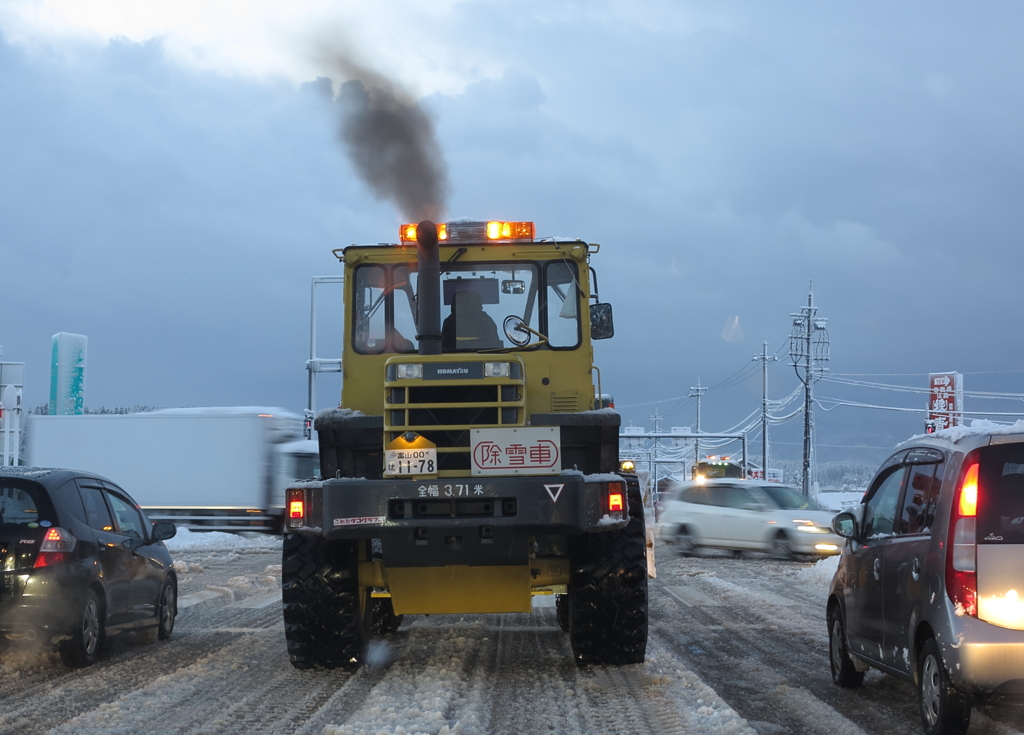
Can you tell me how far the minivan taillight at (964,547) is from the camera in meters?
5.26

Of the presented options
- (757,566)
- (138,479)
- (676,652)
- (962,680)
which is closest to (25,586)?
(676,652)

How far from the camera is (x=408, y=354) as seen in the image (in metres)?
8.63

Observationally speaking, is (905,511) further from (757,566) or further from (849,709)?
(757,566)

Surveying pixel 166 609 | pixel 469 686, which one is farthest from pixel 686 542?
pixel 469 686

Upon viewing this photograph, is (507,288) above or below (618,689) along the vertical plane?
above

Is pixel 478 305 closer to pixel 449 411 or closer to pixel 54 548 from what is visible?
pixel 449 411

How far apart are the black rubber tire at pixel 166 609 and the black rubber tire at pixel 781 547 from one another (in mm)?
Answer: 12736

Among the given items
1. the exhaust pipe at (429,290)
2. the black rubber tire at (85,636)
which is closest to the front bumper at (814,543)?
the exhaust pipe at (429,290)

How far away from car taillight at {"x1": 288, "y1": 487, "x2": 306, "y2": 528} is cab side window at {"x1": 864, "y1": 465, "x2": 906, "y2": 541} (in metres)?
3.85

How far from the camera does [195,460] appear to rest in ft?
86.8

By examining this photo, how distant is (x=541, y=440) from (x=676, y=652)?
2.73 m

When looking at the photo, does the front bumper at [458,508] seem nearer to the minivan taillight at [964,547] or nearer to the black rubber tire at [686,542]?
the minivan taillight at [964,547]

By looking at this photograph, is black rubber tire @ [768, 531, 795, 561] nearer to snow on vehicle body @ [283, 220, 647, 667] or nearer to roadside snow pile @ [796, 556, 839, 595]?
roadside snow pile @ [796, 556, 839, 595]

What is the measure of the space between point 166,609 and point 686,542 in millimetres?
12830
